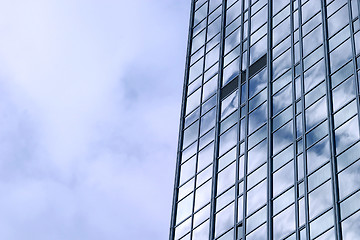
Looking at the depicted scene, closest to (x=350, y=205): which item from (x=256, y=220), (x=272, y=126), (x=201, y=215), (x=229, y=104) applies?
(x=256, y=220)

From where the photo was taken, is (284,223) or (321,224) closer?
(321,224)

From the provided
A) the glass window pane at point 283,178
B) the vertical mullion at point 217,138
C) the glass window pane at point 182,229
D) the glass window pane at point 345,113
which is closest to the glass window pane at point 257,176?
the glass window pane at point 283,178

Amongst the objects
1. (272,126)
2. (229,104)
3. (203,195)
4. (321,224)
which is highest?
(229,104)

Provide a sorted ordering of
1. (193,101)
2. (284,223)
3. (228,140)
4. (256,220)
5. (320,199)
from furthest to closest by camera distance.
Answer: (193,101) → (228,140) → (256,220) → (284,223) → (320,199)

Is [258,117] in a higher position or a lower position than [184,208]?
higher

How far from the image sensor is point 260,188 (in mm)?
55188

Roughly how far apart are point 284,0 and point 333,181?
57.4 ft

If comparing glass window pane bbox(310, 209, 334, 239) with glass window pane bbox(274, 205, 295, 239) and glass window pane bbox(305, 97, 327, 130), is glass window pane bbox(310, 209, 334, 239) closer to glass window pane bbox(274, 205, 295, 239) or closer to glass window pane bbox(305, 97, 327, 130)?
glass window pane bbox(274, 205, 295, 239)

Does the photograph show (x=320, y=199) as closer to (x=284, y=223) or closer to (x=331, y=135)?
(x=284, y=223)

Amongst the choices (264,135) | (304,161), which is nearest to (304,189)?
(304,161)

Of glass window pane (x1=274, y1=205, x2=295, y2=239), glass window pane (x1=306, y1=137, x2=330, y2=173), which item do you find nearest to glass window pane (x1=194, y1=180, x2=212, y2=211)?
glass window pane (x1=274, y1=205, x2=295, y2=239)

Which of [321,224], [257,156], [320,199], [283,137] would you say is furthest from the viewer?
[257,156]

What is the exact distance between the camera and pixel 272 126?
57.1 m

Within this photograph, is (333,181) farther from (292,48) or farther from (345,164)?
(292,48)
